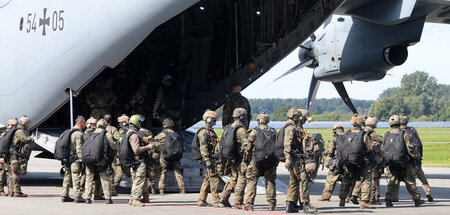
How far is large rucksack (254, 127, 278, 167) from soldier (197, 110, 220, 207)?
1.03m

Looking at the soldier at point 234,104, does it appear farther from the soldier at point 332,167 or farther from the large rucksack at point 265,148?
the large rucksack at point 265,148

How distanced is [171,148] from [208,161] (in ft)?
7.19

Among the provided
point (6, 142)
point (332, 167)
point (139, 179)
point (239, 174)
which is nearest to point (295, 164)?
point (239, 174)

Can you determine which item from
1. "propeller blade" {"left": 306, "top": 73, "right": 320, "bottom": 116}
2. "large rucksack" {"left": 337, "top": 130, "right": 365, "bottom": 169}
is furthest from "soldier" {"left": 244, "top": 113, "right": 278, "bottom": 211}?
"propeller blade" {"left": 306, "top": 73, "right": 320, "bottom": 116}

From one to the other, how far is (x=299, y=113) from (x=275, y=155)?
2.50ft

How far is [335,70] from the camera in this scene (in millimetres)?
18438

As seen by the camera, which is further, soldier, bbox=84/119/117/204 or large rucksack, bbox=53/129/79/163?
large rucksack, bbox=53/129/79/163

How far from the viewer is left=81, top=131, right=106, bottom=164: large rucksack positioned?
11953 mm

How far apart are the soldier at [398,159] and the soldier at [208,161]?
9.93 ft

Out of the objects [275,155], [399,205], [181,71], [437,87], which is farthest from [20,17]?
[437,87]

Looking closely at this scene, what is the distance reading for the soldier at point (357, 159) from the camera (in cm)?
1191

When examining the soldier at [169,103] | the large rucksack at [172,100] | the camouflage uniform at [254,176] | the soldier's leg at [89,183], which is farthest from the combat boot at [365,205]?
the large rucksack at [172,100]

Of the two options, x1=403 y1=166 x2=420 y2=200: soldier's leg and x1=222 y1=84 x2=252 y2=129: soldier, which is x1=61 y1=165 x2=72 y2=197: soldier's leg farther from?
x1=403 y1=166 x2=420 y2=200: soldier's leg

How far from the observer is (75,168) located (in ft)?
40.7
